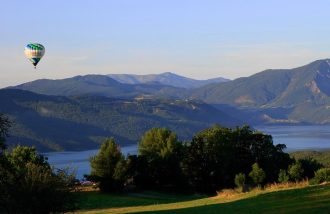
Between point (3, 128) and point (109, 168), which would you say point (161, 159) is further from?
point (3, 128)

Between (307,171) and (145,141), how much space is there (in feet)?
54.8

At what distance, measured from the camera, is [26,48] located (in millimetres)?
59875

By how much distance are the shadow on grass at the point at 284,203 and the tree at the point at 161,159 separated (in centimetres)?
2626

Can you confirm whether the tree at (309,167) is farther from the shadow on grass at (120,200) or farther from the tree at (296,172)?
the shadow on grass at (120,200)

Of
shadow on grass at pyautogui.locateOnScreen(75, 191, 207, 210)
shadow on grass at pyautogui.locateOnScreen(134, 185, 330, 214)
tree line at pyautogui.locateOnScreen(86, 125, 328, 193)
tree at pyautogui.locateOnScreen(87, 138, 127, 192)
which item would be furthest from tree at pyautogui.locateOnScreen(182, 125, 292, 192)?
shadow on grass at pyautogui.locateOnScreen(134, 185, 330, 214)

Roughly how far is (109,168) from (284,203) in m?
27.2

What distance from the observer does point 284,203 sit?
20.2 m

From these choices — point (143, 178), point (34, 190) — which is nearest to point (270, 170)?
point (143, 178)

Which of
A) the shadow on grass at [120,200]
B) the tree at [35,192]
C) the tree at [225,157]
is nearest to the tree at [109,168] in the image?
the shadow on grass at [120,200]

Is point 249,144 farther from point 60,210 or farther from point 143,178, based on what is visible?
point 60,210

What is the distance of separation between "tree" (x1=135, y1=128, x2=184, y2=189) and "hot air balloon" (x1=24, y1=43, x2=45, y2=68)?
14.7m

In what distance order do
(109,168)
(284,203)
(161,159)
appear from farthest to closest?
(161,159) < (109,168) < (284,203)

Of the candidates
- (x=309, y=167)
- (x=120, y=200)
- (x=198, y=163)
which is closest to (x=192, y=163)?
(x=198, y=163)

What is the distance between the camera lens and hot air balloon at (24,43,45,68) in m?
59.1
